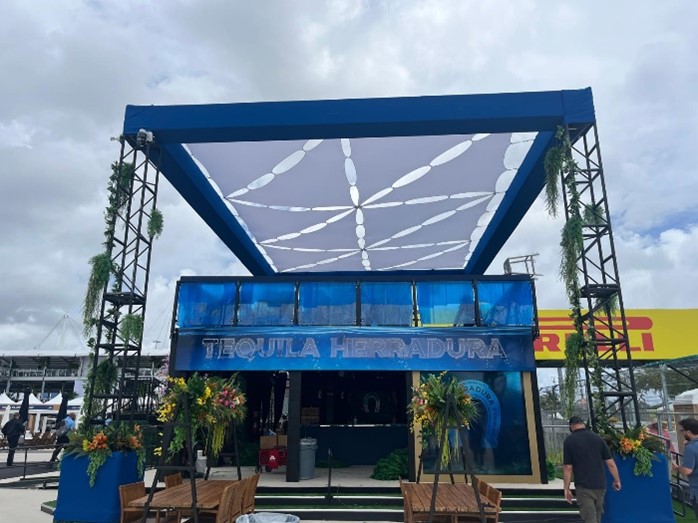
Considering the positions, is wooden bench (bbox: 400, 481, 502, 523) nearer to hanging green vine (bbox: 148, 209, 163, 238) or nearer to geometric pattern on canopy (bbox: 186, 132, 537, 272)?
hanging green vine (bbox: 148, 209, 163, 238)

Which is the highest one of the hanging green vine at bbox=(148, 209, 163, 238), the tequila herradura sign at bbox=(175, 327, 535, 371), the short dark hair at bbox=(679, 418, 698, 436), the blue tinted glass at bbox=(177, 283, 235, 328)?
the hanging green vine at bbox=(148, 209, 163, 238)

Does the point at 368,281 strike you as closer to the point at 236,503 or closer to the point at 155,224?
the point at 155,224

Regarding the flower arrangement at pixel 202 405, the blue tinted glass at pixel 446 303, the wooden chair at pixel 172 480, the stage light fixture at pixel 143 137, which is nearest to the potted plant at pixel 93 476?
the wooden chair at pixel 172 480

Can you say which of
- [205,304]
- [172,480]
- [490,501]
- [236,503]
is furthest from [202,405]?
[205,304]

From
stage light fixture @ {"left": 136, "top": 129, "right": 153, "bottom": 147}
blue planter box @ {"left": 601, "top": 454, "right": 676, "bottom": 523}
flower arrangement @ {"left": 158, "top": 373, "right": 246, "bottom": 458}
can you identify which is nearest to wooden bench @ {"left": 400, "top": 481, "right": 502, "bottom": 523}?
blue planter box @ {"left": 601, "top": 454, "right": 676, "bottom": 523}

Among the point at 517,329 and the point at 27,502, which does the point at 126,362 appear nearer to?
the point at 27,502

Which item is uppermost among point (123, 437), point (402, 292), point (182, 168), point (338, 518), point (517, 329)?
point (182, 168)

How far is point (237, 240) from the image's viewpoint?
644 inches

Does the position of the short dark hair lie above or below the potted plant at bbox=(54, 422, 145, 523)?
above

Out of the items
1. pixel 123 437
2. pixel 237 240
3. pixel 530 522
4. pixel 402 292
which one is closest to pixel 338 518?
pixel 530 522

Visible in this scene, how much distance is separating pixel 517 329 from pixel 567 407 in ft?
8.65

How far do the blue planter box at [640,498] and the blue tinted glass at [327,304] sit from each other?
6030mm

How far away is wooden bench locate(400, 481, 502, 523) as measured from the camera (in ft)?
18.5

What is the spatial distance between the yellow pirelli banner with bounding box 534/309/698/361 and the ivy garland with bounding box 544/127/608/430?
1151 centimetres
